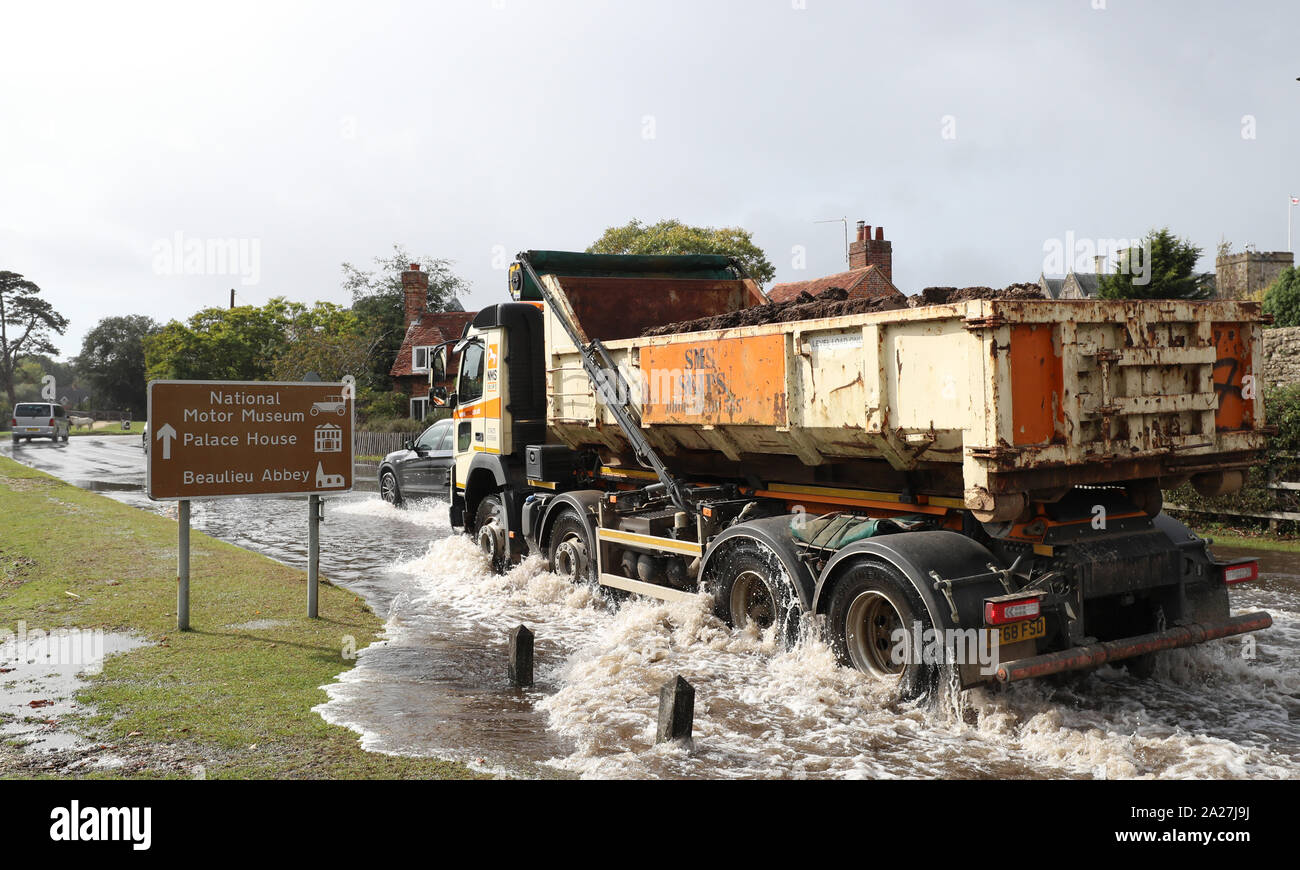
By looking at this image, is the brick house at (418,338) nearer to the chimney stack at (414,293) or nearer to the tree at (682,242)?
the chimney stack at (414,293)

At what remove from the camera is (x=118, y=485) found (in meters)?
22.5

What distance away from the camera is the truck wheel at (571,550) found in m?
9.55

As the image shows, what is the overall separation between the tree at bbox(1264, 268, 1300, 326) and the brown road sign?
27083 mm

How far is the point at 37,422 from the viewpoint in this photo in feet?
147

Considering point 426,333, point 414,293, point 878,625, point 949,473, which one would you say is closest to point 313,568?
point 878,625

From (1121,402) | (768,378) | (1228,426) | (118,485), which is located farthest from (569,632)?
(118,485)

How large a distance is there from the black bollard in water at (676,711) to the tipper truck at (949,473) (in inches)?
56.5

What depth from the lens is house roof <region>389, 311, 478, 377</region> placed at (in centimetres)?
4344

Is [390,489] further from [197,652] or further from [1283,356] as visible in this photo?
[1283,356]

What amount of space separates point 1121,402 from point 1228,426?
1.35 m

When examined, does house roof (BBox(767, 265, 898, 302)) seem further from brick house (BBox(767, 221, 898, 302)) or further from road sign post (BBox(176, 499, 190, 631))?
road sign post (BBox(176, 499, 190, 631))

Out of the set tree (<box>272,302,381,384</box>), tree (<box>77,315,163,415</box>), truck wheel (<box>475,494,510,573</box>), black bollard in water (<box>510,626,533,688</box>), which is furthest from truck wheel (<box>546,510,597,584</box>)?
tree (<box>77,315,163,415</box>)

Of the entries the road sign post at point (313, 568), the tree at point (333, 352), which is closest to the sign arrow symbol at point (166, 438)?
the road sign post at point (313, 568)

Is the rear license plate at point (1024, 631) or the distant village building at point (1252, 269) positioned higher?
the distant village building at point (1252, 269)
